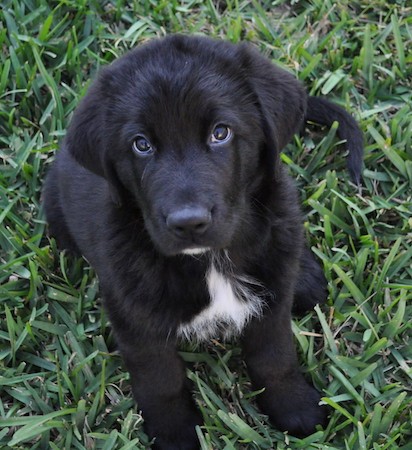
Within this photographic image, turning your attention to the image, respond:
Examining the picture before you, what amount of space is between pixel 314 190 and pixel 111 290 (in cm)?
139

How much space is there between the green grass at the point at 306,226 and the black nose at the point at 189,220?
3.31 feet

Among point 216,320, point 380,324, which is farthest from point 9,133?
point 380,324

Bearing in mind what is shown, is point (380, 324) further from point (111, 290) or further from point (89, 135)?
point (89, 135)

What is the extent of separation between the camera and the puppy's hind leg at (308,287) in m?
3.59

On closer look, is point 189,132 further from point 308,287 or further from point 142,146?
point 308,287

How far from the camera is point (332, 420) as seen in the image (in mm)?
3254

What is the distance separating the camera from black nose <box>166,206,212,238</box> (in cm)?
251

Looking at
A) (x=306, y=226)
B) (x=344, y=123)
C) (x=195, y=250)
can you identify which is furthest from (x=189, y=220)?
(x=344, y=123)

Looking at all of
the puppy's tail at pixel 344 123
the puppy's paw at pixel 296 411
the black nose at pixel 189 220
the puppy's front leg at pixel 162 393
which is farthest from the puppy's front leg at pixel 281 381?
the puppy's tail at pixel 344 123

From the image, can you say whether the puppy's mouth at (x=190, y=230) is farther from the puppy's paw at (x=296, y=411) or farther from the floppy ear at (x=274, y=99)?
the puppy's paw at (x=296, y=411)

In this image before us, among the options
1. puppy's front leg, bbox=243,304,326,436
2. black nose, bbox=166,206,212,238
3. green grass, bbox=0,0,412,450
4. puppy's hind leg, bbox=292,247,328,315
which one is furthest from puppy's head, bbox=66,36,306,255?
green grass, bbox=0,0,412,450

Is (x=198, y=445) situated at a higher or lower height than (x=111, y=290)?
lower

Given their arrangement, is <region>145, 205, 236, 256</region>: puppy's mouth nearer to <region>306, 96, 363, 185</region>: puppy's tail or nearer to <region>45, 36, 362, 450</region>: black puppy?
<region>45, 36, 362, 450</region>: black puppy

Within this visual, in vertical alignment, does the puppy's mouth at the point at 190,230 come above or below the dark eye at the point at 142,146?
below
